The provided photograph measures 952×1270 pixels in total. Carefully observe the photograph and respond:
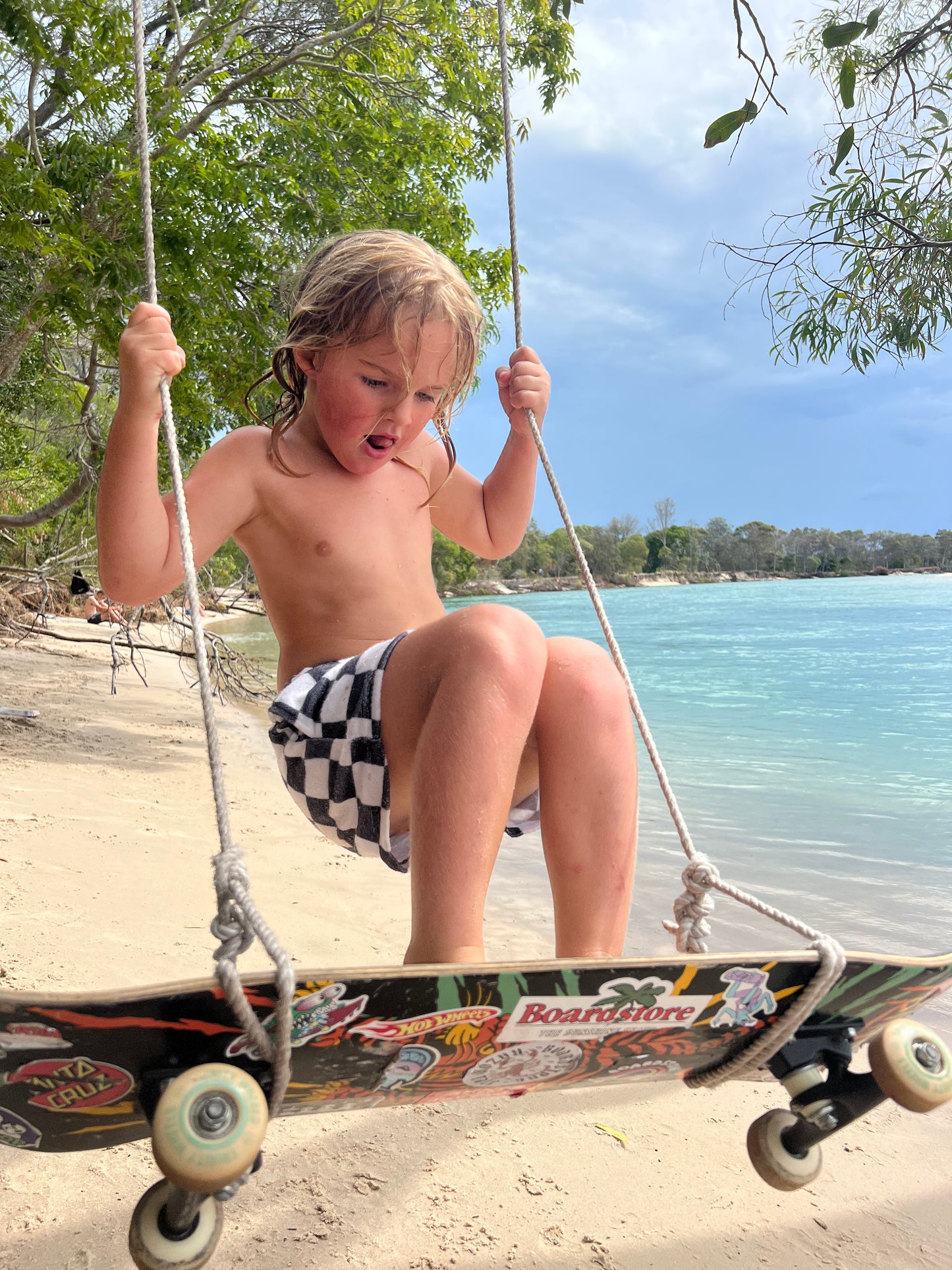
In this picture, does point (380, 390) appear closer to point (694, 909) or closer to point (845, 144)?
point (694, 909)

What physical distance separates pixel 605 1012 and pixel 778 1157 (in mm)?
293

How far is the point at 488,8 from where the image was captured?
6355 millimetres

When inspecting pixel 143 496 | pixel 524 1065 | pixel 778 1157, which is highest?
pixel 143 496

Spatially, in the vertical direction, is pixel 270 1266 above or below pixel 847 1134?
above

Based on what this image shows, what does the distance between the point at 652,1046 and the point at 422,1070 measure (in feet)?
0.81

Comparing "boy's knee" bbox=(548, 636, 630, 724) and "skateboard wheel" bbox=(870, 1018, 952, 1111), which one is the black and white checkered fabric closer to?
"boy's knee" bbox=(548, 636, 630, 724)

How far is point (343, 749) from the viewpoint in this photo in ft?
4.18

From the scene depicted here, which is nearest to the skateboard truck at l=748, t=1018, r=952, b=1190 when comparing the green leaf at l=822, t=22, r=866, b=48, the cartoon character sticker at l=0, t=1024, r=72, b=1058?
the cartoon character sticker at l=0, t=1024, r=72, b=1058

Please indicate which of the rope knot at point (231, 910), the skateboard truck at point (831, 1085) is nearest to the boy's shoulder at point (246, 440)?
the rope knot at point (231, 910)

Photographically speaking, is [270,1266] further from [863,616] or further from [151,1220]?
[863,616]

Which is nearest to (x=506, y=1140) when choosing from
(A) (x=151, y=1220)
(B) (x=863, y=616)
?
(A) (x=151, y=1220)

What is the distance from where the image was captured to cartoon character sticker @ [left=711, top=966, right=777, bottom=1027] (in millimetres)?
931

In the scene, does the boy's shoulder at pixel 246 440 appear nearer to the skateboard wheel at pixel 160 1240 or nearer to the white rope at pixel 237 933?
the white rope at pixel 237 933

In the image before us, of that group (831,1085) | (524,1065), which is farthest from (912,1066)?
(524,1065)
